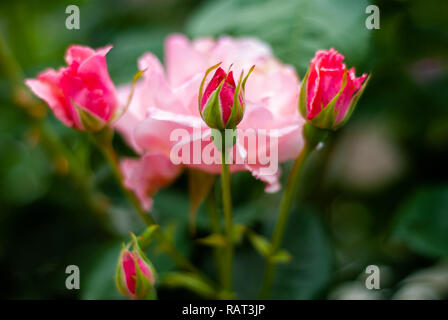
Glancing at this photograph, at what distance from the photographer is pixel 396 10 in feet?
1.98

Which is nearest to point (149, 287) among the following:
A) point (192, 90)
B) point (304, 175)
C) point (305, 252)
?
point (192, 90)

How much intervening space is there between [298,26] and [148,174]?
0.24 m

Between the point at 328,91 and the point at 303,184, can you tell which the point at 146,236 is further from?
the point at 303,184

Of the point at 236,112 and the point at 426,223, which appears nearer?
the point at 236,112

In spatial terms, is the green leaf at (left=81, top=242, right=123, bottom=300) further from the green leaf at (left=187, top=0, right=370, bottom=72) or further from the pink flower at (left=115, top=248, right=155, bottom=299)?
the green leaf at (left=187, top=0, right=370, bottom=72)

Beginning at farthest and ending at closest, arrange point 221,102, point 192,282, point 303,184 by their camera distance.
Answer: point 303,184, point 192,282, point 221,102

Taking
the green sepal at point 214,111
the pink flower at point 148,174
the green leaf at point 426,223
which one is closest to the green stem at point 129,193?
the pink flower at point 148,174

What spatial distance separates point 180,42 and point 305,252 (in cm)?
29

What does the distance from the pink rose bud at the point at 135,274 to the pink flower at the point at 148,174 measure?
0.23ft

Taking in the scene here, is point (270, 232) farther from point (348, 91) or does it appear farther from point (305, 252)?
point (348, 91)

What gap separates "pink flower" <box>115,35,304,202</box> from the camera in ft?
1.11

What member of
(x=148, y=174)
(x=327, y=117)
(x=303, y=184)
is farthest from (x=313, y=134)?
(x=303, y=184)

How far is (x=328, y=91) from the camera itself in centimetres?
33

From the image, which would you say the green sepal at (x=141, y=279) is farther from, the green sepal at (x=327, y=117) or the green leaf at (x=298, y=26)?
the green leaf at (x=298, y=26)
